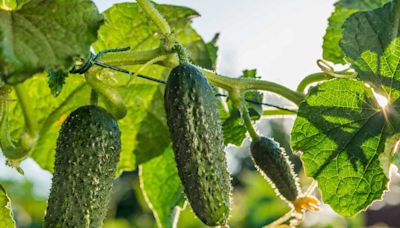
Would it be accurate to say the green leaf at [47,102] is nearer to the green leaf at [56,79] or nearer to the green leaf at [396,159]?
the green leaf at [56,79]

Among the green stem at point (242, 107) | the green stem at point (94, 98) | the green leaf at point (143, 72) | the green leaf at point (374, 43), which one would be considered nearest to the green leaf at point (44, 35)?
the green stem at point (94, 98)

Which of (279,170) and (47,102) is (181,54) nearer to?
(279,170)

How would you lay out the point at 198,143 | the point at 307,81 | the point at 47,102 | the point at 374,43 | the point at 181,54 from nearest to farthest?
the point at 198,143 → the point at 181,54 → the point at 374,43 → the point at 307,81 → the point at 47,102

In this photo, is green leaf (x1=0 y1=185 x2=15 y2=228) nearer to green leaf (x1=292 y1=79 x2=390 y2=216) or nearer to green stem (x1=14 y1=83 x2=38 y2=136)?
green stem (x1=14 y1=83 x2=38 y2=136)

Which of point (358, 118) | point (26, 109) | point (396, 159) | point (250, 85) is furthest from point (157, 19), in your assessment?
point (396, 159)

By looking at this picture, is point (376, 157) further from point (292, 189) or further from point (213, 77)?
point (213, 77)

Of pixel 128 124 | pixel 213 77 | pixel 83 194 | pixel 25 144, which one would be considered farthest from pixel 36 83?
pixel 83 194

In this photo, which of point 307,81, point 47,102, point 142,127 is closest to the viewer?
point 307,81

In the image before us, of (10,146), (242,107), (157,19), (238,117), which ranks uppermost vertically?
(157,19)
